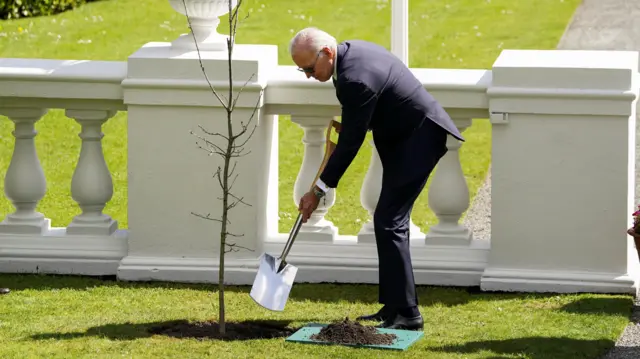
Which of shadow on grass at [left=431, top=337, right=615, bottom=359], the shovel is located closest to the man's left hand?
the shovel

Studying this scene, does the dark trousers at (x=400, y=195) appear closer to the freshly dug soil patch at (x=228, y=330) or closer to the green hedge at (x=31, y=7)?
the freshly dug soil patch at (x=228, y=330)

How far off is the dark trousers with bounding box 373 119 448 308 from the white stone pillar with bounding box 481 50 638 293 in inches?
30.3

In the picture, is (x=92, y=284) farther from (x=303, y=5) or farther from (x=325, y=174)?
(x=303, y=5)

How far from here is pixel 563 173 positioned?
7.30m

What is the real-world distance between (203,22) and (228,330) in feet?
6.28

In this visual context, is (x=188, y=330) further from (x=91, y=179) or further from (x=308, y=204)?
(x=91, y=179)

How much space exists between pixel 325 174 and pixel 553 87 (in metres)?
1.52

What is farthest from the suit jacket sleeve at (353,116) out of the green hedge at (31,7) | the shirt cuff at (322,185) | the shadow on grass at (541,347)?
the green hedge at (31,7)

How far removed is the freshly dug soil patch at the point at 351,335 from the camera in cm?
635

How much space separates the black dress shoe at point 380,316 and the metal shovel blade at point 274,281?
16.7 inches

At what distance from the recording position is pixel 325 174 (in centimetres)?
645

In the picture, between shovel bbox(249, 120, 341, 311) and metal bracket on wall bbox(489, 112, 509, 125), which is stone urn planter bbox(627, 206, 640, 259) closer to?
metal bracket on wall bbox(489, 112, 509, 125)

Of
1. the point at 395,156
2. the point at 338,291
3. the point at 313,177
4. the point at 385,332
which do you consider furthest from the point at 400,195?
the point at 313,177

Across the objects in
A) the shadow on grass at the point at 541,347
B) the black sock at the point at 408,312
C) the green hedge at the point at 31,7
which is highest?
the green hedge at the point at 31,7
